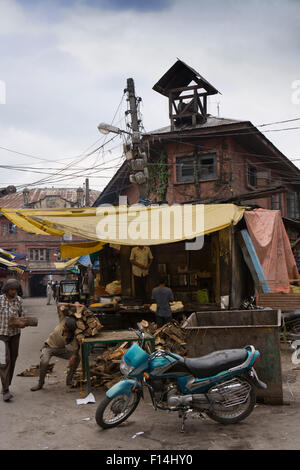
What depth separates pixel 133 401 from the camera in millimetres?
5598

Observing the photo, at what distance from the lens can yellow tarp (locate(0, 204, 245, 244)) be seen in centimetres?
966

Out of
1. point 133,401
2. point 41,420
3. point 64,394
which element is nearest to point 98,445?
point 133,401

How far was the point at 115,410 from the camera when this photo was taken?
549 centimetres

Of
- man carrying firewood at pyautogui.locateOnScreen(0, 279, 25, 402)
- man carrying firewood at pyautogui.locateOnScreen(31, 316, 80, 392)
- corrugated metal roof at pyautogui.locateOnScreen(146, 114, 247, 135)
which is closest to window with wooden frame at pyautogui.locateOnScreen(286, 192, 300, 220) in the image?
corrugated metal roof at pyautogui.locateOnScreen(146, 114, 247, 135)

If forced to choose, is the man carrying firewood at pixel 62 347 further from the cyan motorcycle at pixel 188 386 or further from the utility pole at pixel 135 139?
the utility pole at pixel 135 139

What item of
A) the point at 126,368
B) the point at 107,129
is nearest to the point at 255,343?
the point at 126,368

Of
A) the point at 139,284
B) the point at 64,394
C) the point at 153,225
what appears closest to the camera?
the point at 64,394

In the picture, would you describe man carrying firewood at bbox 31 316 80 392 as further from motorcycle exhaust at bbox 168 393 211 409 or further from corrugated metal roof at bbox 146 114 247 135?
corrugated metal roof at bbox 146 114 247 135

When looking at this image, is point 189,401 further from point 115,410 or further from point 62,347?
point 62,347

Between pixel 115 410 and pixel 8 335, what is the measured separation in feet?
7.95

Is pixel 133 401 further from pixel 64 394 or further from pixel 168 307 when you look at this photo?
pixel 168 307

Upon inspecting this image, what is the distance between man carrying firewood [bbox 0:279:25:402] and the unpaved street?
38cm

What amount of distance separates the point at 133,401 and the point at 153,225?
5.20 metres
